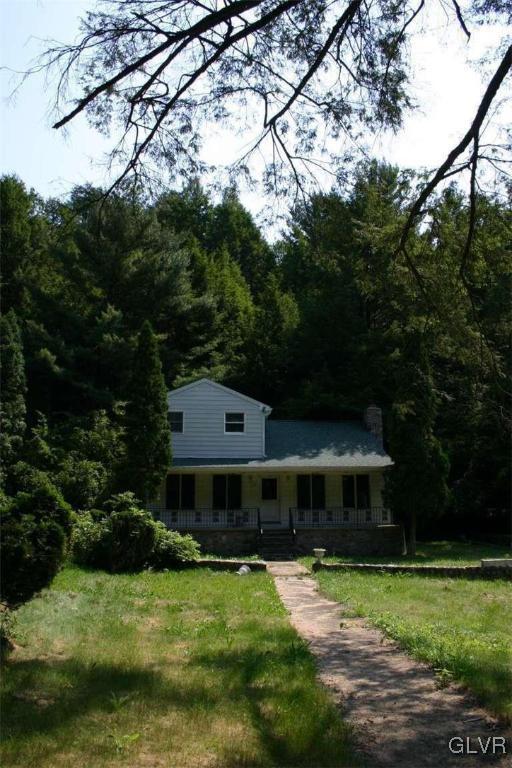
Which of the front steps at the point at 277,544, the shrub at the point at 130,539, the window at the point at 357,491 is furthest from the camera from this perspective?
the window at the point at 357,491

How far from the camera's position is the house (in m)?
23.2

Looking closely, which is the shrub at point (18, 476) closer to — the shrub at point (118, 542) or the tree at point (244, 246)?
the shrub at point (118, 542)

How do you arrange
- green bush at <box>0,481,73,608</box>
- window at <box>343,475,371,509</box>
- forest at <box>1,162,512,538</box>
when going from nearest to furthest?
green bush at <box>0,481,73,608</box>
forest at <box>1,162,512,538</box>
window at <box>343,475,371,509</box>

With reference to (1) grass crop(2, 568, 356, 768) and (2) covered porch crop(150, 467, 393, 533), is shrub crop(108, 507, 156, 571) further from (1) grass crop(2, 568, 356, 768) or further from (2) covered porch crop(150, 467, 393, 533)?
(2) covered porch crop(150, 467, 393, 533)

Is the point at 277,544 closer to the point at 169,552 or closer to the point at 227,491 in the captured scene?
the point at 227,491

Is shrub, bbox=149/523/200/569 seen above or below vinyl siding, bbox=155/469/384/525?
below

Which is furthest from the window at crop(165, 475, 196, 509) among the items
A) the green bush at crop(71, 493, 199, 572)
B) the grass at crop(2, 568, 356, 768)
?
the grass at crop(2, 568, 356, 768)

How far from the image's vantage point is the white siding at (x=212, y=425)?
24.3 meters

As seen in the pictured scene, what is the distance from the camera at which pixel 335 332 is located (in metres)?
31.7

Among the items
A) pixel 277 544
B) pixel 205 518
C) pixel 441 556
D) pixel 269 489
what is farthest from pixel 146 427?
pixel 441 556

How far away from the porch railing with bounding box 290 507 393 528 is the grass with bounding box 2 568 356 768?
14357 millimetres

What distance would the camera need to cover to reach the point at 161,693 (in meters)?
5.12

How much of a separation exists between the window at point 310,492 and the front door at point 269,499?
34.6 inches

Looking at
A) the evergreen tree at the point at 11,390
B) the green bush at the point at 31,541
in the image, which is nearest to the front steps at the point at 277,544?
the evergreen tree at the point at 11,390
